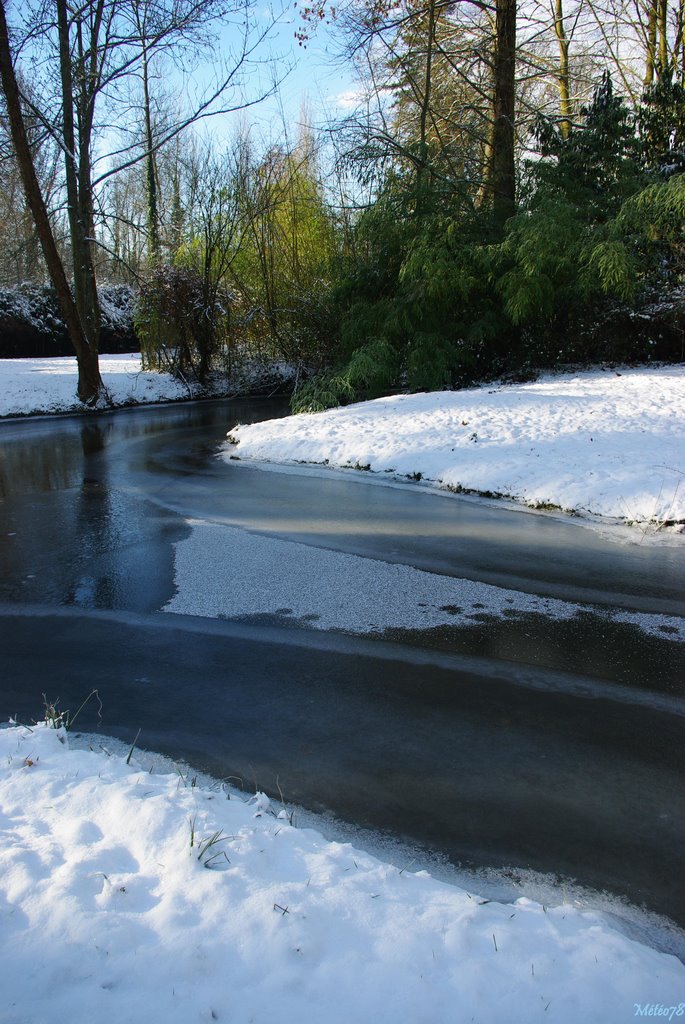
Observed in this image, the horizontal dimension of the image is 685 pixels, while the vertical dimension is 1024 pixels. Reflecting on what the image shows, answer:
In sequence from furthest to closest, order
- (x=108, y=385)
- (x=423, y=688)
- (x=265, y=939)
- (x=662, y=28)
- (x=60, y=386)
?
(x=662, y=28) → (x=108, y=385) → (x=60, y=386) → (x=423, y=688) → (x=265, y=939)

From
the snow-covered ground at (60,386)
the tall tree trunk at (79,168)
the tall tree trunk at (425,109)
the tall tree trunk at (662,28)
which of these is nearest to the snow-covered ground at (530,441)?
the tall tree trunk at (425,109)

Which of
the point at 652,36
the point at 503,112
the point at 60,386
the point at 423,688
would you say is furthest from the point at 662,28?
the point at 423,688

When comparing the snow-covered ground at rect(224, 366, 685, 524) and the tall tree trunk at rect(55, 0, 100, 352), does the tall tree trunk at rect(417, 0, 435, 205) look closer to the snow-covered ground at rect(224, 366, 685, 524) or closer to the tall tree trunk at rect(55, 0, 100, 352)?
the snow-covered ground at rect(224, 366, 685, 524)

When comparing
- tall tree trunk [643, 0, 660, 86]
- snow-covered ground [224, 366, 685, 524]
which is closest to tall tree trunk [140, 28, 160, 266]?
snow-covered ground [224, 366, 685, 524]

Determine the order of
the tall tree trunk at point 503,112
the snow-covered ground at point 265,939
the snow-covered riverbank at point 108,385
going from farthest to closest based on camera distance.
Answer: the snow-covered riverbank at point 108,385, the tall tree trunk at point 503,112, the snow-covered ground at point 265,939

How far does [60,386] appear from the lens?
18.9 m

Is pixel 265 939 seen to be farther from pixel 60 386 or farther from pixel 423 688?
pixel 60 386

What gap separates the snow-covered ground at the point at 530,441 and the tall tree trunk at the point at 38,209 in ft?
20.8

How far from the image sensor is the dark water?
3.09m

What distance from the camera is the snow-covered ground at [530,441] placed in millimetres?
8242

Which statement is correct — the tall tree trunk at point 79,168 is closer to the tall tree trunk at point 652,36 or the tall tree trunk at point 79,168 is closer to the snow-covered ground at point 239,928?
the tall tree trunk at point 652,36

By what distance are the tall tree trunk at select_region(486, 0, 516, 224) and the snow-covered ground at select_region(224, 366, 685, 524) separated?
573 centimetres

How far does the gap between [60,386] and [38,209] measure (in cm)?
435

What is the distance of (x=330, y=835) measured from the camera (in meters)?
2.95
